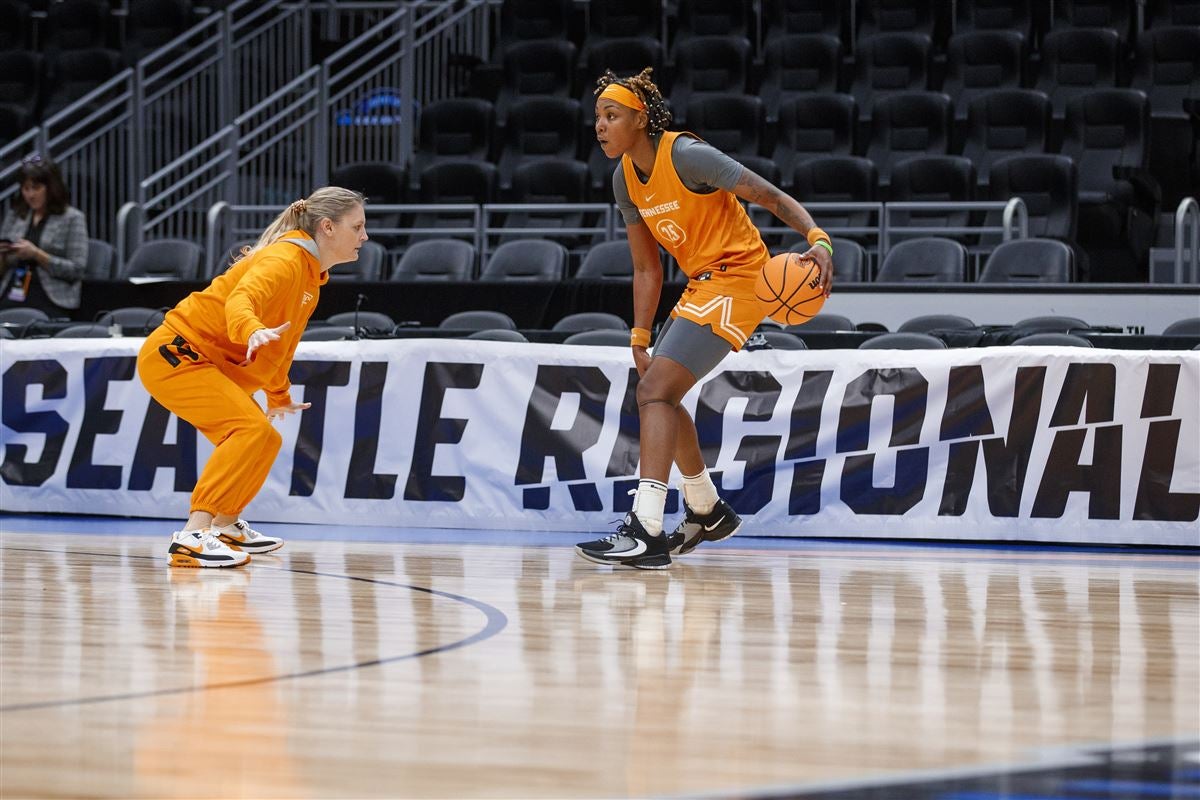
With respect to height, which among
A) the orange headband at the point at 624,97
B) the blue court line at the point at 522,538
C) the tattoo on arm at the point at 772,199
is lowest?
the blue court line at the point at 522,538

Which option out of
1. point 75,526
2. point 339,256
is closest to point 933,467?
point 339,256

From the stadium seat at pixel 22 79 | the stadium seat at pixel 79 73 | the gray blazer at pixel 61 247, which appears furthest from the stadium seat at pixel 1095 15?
the stadium seat at pixel 22 79

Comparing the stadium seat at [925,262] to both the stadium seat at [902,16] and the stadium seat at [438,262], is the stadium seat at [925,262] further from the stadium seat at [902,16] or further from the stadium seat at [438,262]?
the stadium seat at [902,16]

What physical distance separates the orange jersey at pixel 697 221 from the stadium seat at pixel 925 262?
16.2 feet

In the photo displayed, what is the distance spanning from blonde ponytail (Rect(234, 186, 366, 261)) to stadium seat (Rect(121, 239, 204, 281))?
6.27 m

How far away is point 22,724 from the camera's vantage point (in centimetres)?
311

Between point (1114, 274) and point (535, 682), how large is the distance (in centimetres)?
1062

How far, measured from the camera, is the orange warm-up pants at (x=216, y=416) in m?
6.03

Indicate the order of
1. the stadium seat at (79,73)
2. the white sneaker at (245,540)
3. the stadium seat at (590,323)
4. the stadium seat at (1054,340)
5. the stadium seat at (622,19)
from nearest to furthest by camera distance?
the white sneaker at (245,540), the stadium seat at (1054,340), the stadium seat at (590,323), the stadium seat at (622,19), the stadium seat at (79,73)

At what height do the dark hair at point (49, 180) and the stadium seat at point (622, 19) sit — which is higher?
the stadium seat at point (622, 19)

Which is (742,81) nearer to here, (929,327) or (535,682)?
(929,327)

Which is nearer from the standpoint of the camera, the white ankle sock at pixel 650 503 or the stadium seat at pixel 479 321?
the white ankle sock at pixel 650 503

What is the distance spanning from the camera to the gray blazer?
11.3 metres

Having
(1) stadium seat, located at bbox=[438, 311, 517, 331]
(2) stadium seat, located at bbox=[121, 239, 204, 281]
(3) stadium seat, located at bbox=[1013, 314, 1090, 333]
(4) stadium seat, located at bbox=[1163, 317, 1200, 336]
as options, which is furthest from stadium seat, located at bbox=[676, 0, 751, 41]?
(4) stadium seat, located at bbox=[1163, 317, 1200, 336]
